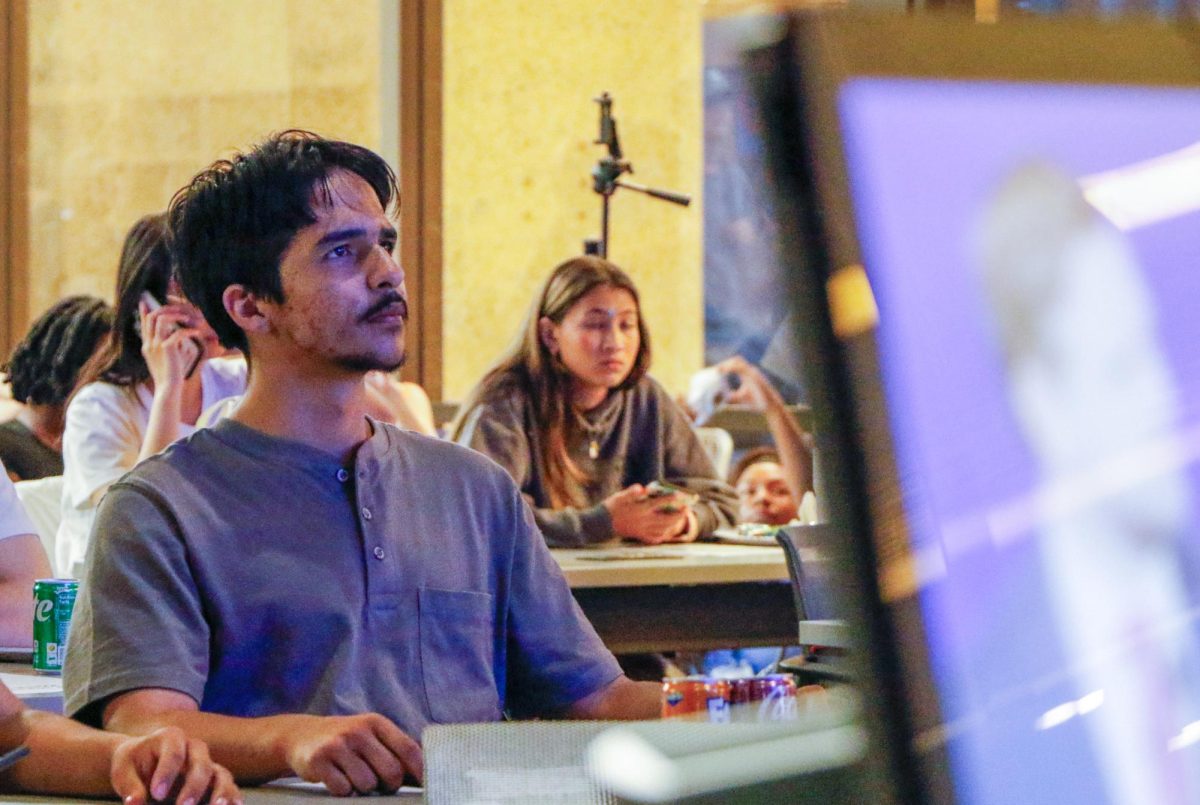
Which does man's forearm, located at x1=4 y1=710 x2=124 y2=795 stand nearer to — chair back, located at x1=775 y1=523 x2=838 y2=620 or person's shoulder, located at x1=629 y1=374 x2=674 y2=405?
chair back, located at x1=775 y1=523 x2=838 y2=620

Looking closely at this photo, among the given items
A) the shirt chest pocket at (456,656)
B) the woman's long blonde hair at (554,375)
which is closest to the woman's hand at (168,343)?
the woman's long blonde hair at (554,375)

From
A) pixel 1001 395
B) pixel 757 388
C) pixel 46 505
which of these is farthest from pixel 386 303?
pixel 757 388

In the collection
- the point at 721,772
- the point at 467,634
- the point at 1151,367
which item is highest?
the point at 467,634

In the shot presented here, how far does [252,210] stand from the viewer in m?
1.67

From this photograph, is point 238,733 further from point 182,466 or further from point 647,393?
point 647,393

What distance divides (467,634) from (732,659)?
279 cm

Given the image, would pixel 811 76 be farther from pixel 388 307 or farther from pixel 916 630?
pixel 388 307

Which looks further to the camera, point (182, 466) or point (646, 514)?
point (646, 514)

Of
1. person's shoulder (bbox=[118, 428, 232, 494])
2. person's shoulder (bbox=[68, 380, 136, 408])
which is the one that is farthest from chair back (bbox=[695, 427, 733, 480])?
person's shoulder (bbox=[118, 428, 232, 494])

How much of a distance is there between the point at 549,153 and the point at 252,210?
505 centimetres

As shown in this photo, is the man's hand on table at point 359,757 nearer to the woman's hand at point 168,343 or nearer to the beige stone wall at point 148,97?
the woman's hand at point 168,343

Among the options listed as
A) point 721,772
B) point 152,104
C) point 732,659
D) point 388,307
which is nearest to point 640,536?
point 732,659

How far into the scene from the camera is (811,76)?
434 mm

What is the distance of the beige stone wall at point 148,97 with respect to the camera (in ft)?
20.8
